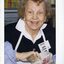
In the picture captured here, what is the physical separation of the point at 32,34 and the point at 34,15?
15cm

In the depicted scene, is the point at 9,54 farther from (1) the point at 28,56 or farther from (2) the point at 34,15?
(2) the point at 34,15

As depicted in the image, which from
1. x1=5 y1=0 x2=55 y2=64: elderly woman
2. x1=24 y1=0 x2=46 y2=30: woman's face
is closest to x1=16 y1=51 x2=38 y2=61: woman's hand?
x1=5 y1=0 x2=55 y2=64: elderly woman

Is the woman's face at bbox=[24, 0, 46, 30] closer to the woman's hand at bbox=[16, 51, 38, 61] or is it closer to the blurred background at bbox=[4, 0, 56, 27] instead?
the blurred background at bbox=[4, 0, 56, 27]

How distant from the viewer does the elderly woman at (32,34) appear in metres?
1.89

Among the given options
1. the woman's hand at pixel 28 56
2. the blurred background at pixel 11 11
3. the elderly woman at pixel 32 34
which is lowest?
the woman's hand at pixel 28 56

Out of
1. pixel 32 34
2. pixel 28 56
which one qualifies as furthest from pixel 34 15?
pixel 28 56

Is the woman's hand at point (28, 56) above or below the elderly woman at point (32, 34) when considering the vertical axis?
below

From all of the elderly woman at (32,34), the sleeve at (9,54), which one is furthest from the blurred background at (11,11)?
the sleeve at (9,54)

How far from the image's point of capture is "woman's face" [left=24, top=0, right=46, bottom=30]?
190cm

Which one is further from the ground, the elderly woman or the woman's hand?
the elderly woman

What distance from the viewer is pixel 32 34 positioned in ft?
6.32

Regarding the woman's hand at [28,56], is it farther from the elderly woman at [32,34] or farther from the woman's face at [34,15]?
the woman's face at [34,15]
